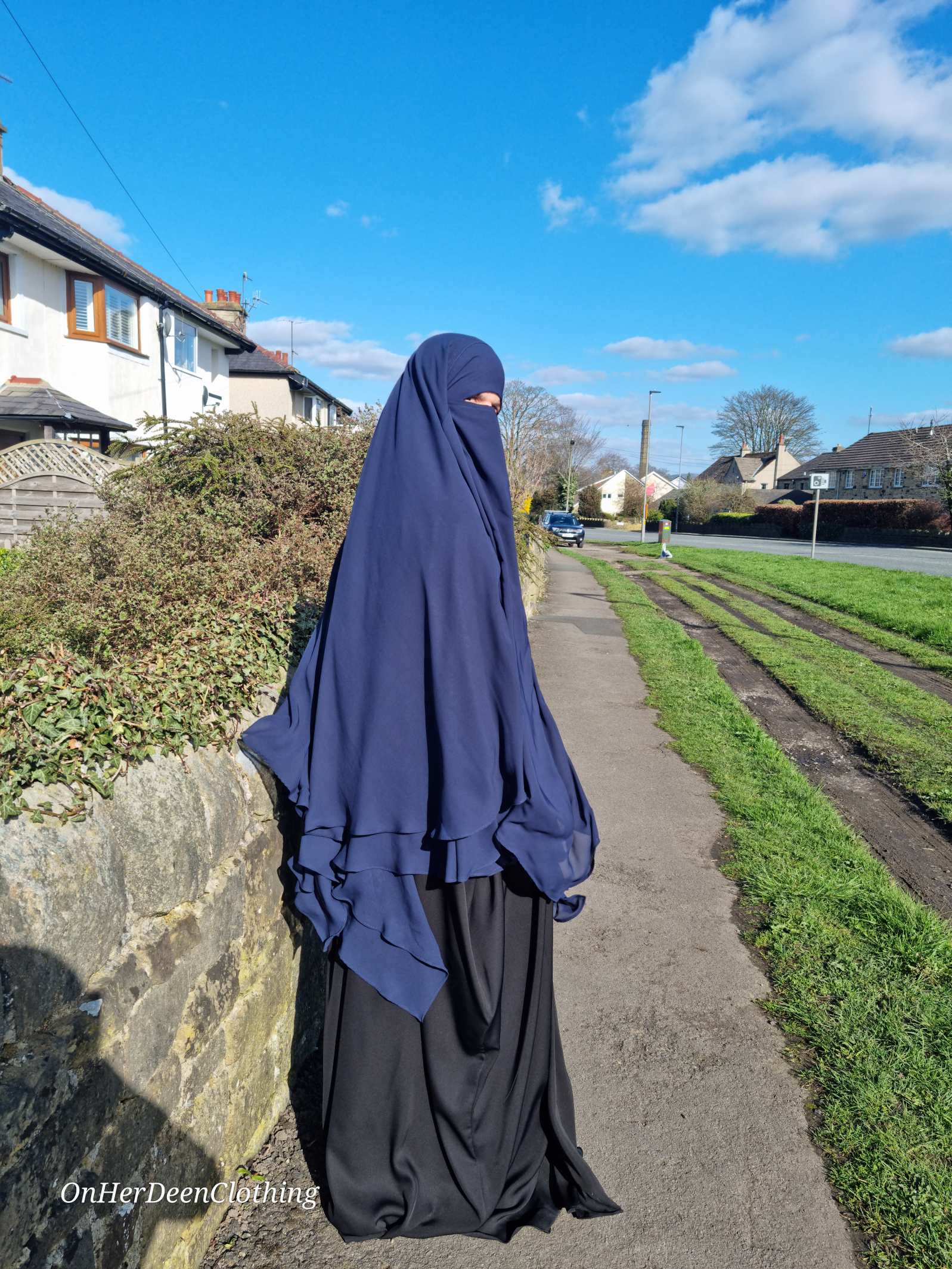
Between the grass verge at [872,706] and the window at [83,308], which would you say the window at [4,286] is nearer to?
the window at [83,308]

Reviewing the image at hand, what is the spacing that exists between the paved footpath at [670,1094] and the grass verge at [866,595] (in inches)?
261

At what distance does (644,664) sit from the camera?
9.66 meters

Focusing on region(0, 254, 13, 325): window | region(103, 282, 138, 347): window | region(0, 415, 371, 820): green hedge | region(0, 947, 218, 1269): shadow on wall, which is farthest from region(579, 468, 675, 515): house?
region(0, 947, 218, 1269): shadow on wall

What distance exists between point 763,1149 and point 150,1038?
1.86 m

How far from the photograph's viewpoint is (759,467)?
8300 centimetres

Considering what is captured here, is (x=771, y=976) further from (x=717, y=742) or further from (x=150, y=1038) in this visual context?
(x=717, y=742)

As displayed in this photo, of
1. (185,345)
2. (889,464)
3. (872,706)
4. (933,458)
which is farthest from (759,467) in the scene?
(872,706)

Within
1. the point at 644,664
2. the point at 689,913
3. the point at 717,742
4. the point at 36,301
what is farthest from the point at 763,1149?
the point at 36,301

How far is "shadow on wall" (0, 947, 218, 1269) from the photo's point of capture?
4.43ft

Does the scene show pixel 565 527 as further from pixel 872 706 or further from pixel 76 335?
pixel 872 706

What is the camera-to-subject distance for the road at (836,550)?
24.4 metres

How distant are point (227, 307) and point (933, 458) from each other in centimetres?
3842

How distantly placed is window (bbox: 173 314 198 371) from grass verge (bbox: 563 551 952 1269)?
23.9m

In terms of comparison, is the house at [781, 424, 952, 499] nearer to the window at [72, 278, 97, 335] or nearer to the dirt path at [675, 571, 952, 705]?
the dirt path at [675, 571, 952, 705]
